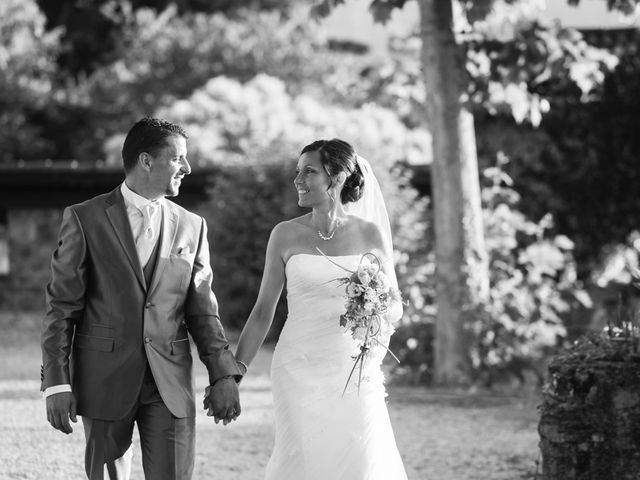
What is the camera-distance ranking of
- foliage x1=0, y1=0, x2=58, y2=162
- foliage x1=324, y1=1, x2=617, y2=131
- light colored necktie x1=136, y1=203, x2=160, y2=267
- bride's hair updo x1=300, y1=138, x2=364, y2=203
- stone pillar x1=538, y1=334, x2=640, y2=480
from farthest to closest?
foliage x1=0, y1=0, x2=58, y2=162
foliage x1=324, y1=1, x2=617, y2=131
stone pillar x1=538, y1=334, x2=640, y2=480
bride's hair updo x1=300, y1=138, x2=364, y2=203
light colored necktie x1=136, y1=203, x2=160, y2=267

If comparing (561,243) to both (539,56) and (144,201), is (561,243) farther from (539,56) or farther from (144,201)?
(144,201)

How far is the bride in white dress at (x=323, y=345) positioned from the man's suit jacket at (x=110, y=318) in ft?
2.03

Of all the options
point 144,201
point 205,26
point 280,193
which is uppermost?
point 205,26

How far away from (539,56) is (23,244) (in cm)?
893

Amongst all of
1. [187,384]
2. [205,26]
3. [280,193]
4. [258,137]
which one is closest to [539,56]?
[280,193]

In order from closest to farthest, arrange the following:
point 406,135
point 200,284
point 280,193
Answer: point 200,284, point 280,193, point 406,135

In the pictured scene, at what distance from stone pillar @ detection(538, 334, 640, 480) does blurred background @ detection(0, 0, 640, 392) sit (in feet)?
4.96

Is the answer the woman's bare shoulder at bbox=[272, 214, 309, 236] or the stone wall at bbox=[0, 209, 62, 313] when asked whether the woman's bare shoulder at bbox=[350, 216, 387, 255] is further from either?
the stone wall at bbox=[0, 209, 62, 313]

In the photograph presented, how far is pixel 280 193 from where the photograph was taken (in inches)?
525

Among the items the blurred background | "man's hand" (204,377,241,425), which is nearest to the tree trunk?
the blurred background

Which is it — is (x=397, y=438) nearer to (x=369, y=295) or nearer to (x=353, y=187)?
(x=353, y=187)

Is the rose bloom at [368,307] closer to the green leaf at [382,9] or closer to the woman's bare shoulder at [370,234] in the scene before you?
the woman's bare shoulder at [370,234]

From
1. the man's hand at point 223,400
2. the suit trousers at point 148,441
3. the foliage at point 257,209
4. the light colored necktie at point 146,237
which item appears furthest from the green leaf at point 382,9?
the suit trousers at point 148,441

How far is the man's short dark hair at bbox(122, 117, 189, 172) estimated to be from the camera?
171 inches
